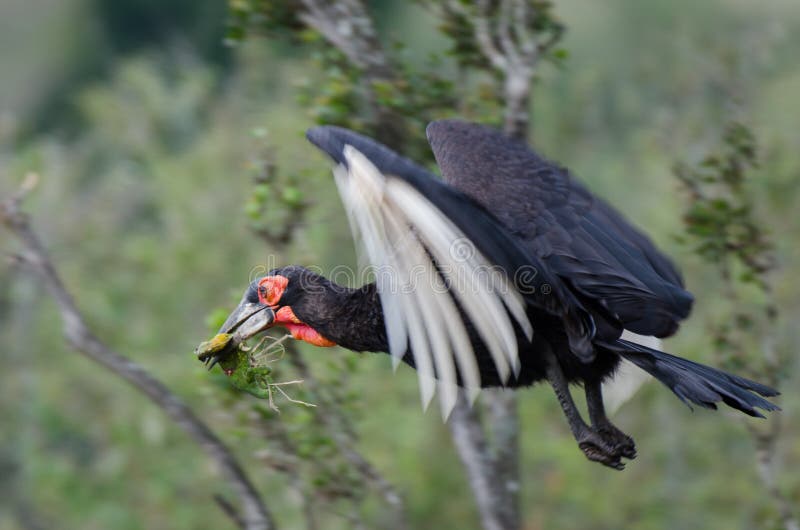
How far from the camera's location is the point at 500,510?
5.04 m

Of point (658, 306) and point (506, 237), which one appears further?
point (658, 306)

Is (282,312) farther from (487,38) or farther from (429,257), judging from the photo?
(487,38)

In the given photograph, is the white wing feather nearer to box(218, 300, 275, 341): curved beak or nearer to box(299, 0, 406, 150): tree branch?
box(218, 300, 275, 341): curved beak

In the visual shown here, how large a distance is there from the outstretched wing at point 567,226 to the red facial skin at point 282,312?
913mm

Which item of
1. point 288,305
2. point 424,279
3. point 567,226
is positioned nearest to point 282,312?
point 288,305

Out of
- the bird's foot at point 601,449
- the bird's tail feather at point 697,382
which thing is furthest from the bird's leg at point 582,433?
the bird's tail feather at point 697,382

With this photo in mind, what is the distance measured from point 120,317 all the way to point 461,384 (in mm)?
6930

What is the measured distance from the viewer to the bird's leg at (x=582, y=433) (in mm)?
4180

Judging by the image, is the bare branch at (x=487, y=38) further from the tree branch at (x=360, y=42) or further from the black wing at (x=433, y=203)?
the black wing at (x=433, y=203)

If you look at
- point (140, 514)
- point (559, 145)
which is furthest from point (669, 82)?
point (140, 514)

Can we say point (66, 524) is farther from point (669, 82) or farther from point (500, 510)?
point (669, 82)

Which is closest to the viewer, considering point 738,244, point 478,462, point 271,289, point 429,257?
point 429,257

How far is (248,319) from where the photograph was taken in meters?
4.43

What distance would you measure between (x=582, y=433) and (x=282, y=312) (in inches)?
54.9
